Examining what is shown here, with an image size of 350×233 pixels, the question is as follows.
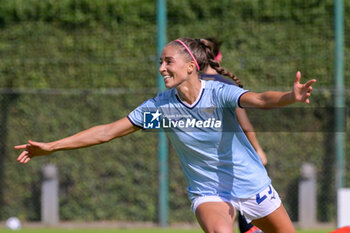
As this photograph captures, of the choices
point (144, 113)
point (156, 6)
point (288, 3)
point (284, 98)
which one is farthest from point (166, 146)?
point (284, 98)

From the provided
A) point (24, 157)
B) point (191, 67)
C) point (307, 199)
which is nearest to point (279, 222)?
point (191, 67)

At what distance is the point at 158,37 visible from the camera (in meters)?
8.84

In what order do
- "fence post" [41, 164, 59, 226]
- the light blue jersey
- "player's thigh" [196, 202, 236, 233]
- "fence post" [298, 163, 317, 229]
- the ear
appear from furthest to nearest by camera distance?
"fence post" [41, 164, 59, 226], "fence post" [298, 163, 317, 229], the ear, the light blue jersey, "player's thigh" [196, 202, 236, 233]

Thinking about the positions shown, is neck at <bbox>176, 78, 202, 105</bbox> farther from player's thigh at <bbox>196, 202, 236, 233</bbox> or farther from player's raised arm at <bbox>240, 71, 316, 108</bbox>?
player's thigh at <bbox>196, 202, 236, 233</bbox>

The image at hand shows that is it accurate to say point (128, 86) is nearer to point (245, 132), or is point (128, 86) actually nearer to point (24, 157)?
point (245, 132)

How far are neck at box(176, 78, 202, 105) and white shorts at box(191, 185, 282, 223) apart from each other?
2.09 ft

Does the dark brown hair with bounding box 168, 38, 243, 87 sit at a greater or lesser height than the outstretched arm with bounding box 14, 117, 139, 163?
greater

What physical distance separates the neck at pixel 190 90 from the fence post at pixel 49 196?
497 centimetres

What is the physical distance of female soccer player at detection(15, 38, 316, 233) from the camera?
3.97 m

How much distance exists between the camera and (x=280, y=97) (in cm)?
345

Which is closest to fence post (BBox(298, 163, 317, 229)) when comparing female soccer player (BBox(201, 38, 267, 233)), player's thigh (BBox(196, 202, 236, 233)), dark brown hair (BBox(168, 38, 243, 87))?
female soccer player (BBox(201, 38, 267, 233))

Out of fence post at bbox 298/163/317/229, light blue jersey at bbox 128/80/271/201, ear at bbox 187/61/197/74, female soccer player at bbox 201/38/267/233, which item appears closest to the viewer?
light blue jersey at bbox 128/80/271/201

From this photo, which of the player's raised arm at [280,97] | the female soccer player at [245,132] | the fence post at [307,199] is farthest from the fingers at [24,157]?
the fence post at [307,199]

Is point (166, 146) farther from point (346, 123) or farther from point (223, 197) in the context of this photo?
point (223, 197)
